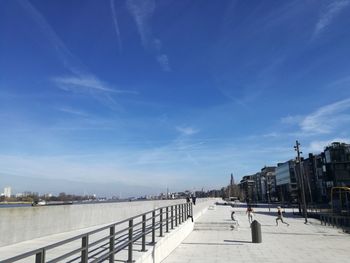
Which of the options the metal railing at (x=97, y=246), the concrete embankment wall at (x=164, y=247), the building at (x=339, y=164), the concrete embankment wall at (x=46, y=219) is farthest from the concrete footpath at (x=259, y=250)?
the building at (x=339, y=164)

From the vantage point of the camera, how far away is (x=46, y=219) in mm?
14469

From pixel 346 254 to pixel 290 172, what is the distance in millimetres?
122696

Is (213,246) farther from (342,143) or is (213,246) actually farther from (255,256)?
(342,143)

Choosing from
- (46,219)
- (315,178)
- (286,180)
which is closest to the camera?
(46,219)

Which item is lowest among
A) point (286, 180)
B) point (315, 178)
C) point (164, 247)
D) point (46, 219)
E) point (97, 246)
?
point (164, 247)

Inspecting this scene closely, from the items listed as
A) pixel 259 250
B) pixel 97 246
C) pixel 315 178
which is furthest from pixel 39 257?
pixel 315 178

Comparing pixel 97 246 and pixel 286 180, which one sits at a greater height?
pixel 286 180

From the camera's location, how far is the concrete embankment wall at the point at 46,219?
11.6m

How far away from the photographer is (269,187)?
161m

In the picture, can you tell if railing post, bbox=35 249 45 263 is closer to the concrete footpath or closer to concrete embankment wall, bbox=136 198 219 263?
concrete embankment wall, bbox=136 198 219 263

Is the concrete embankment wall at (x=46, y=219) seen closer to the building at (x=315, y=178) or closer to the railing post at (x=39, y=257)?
A: the railing post at (x=39, y=257)

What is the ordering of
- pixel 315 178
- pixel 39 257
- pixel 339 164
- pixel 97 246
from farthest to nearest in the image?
1. pixel 315 178
2. pixel 339 164
3. pixel 97 246
4. pixel 39 257

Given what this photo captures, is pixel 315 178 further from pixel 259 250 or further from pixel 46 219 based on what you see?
pixel 46 219

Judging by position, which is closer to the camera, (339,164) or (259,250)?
(259,250)
